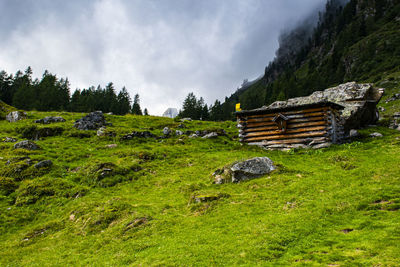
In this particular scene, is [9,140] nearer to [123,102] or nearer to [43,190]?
[43,190]

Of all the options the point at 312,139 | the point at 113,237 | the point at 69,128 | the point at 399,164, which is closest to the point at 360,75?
the point at 312,139

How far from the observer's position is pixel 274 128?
27.6 m

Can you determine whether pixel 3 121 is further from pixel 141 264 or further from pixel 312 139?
pixel 312 139

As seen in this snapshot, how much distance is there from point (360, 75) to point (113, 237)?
10990cm

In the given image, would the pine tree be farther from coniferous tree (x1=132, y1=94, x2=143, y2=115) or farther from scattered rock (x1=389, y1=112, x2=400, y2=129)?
scattered rock (x1=389, y1=112, x2=400, y2=129)

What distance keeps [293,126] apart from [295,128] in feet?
1.02

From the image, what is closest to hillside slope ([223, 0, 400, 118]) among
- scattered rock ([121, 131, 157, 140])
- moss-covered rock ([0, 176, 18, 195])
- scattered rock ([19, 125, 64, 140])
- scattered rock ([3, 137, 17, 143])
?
scattered rock ([121, 131, 157, 140])

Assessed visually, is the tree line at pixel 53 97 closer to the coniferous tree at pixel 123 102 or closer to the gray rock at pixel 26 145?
the coniferous tree at pixel 123 102

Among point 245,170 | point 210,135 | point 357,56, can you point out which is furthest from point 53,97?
point 357,56

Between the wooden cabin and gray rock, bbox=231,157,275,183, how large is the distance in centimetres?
1049

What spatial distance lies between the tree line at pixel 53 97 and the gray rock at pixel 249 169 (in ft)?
255

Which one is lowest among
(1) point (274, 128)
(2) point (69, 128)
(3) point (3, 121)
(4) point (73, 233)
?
(4) point (73, 233)

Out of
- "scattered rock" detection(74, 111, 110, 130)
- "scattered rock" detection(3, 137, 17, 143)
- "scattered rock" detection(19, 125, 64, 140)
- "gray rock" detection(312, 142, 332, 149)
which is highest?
"scattered rock" detection(74, 111, 110, 130)

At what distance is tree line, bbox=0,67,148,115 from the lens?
74812 mm
